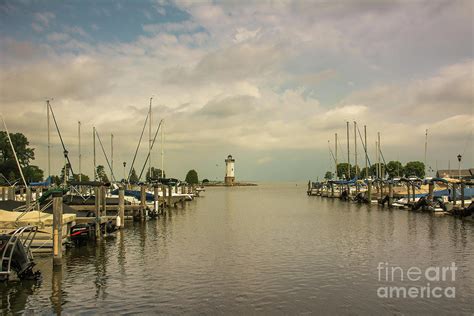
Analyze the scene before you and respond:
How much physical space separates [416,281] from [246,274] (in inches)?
305

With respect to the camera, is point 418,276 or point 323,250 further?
point 323,250

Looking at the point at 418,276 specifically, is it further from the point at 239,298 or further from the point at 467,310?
the point at 239,298

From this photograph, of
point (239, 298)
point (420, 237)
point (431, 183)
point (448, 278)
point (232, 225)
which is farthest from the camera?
point (431, 183)

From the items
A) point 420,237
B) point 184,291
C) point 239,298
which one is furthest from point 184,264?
point 420,237

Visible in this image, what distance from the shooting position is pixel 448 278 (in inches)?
816

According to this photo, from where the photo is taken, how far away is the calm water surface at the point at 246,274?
55.0ft

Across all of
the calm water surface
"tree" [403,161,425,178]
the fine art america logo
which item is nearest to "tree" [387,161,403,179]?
"tree" [403,161,425,178]

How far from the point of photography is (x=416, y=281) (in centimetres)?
2022

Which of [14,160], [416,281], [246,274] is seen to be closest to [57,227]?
[246,274]

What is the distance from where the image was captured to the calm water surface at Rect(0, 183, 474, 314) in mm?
16750

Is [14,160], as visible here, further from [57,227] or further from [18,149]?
[57,227]

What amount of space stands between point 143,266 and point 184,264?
2205 mm

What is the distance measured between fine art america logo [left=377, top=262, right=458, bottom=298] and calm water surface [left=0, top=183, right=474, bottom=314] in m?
0.22

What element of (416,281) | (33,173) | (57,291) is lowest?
(416,281)
